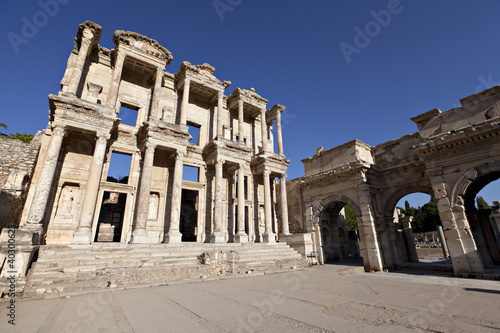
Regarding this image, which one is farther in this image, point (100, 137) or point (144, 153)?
point (144, 153)

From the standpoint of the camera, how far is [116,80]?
14.3 meters

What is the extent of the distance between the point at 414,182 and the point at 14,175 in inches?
813

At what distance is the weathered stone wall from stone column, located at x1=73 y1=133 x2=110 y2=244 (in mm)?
2869

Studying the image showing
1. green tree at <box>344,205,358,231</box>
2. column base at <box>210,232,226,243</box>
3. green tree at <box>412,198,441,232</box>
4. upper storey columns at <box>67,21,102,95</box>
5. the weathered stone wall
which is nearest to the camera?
the weathered stone wall

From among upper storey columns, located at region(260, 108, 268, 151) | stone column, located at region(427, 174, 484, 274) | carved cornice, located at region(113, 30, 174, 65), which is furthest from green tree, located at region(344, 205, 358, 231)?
carved cornice, located at region(113, 30, 174, 65)

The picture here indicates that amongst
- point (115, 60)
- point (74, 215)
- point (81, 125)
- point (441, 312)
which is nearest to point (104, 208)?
point (74, 215)

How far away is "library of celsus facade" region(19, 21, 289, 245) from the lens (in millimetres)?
11992

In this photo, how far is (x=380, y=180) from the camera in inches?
595

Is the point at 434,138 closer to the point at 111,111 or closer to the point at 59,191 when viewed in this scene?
the point at 111,111

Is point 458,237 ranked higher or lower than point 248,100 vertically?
lower

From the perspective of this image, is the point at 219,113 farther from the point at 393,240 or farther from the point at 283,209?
the point at 393,240

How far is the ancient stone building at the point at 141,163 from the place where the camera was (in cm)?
1101

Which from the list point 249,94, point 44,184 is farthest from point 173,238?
point 249,94

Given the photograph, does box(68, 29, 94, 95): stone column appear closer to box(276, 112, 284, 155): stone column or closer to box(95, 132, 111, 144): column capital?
box(95, 132, 111, 144): column capital
